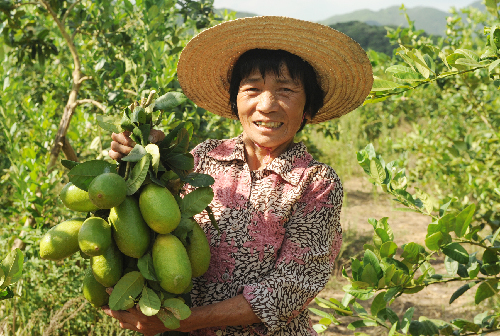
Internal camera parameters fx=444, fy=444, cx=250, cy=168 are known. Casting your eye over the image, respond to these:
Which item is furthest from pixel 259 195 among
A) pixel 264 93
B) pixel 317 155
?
pixel 317 155

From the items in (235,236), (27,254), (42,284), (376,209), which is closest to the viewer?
(235,236)

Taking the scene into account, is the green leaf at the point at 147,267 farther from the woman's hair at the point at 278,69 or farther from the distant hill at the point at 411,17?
the distant hill at the point at 411,17

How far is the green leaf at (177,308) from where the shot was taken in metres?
1.00

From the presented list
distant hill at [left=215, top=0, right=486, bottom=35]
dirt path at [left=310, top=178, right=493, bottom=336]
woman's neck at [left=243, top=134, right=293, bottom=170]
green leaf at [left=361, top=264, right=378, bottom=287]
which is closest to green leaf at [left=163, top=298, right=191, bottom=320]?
green leaf at [left=361, top=264, right=378, bottom=287]

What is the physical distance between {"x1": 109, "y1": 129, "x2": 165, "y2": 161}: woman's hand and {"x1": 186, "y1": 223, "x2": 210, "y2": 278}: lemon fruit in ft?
0.85

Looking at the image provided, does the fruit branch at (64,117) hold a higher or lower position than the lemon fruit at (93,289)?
higher

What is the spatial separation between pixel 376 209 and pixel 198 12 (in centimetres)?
386

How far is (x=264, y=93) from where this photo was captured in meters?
1.40

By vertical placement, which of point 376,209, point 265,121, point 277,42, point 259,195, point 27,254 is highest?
point 277,42

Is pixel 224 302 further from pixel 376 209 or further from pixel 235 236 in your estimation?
pixel 376 209

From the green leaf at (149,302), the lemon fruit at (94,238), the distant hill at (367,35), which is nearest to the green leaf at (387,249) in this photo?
the green leaf at (149,302)

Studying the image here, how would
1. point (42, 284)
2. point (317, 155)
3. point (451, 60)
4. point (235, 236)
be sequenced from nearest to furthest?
point (451, 60)
point (235, 236)
point (42, 284)
point (317, 155)

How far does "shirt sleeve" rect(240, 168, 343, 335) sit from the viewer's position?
3.92 ft

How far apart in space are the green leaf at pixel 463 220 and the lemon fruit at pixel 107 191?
2.71 ft
